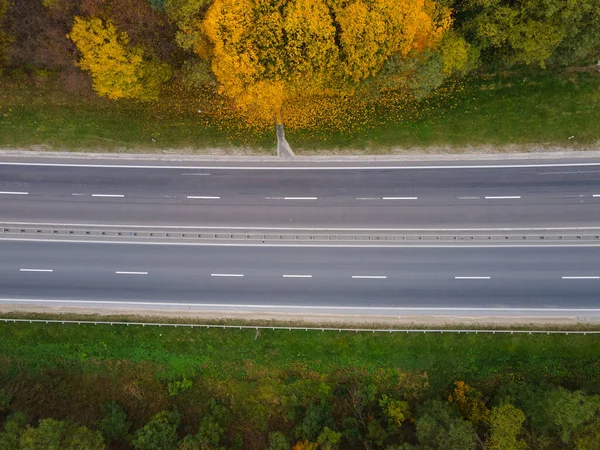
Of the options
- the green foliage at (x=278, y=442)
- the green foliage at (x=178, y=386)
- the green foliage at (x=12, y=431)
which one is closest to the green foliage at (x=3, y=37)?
the green foliage at (x=12, y=431)

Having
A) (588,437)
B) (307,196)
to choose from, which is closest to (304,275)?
(307,196)

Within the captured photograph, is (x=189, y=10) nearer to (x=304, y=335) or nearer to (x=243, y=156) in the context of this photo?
(x=243, y=156)

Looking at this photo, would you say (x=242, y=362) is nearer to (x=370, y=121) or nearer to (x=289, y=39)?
(x=370, y=121)

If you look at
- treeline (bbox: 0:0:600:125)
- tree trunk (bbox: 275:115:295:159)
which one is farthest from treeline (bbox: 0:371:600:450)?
treeline (bbox: 0:0:600:125)

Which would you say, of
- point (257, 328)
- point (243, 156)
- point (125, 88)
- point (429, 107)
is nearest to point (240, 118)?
point (243, 156)

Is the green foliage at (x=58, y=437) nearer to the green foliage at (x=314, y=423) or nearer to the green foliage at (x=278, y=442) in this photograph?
the green foliage at (x=278, y=442)

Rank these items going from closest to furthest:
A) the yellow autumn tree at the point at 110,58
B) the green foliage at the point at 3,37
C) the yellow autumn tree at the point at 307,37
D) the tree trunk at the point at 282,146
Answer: the yellow autumn tree at the point at 307,37 < the yellow autumn tree at the point at 110,58 < the green foliage at the point at 3,37 < the tree trunk at the point at 282,146

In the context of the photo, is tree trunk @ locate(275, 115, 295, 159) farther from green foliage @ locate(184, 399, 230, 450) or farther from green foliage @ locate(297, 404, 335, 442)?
green foliage @ locate(184, 399, 230, 450)

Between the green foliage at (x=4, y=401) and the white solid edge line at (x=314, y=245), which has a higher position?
the white solid edge line at (x=314, y=245)
